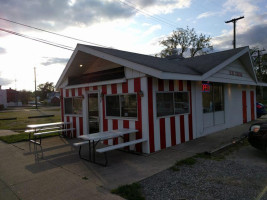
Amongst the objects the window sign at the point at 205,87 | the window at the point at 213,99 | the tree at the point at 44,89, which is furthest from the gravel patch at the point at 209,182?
the tree at the point at 44,89

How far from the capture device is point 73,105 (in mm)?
9703

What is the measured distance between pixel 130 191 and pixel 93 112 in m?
5.27

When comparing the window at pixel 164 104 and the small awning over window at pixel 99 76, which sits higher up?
the small awning over window at pixel 99 76

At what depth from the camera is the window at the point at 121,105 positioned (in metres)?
6.73

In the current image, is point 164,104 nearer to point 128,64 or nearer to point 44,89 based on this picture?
point 128,64

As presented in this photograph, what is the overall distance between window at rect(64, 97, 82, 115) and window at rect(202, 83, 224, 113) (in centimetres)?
567

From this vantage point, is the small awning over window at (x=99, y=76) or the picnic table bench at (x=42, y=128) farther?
the picnic table bench at (x=42, y=128)

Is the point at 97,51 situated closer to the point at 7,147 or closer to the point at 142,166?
the point at 142,166

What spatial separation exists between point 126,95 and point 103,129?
6.20ft

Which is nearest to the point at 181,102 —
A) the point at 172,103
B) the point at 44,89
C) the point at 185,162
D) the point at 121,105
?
the point at 172,103

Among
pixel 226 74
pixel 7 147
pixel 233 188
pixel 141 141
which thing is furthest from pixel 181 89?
pixel 7 147

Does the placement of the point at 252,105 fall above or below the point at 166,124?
above

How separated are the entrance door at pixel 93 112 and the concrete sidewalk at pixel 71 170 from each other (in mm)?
1351

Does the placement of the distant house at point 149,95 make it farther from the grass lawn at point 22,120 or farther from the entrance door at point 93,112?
the grass lawn at point 22,120
